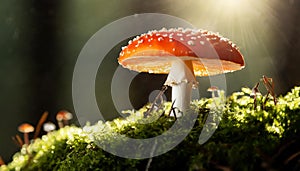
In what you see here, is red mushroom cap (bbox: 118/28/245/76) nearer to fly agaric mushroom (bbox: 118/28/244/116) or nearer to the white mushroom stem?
fly agaric mushroom (bbox: 118/28/244/116)

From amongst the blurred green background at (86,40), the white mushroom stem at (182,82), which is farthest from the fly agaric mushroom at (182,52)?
the blurred green background at (86,40)

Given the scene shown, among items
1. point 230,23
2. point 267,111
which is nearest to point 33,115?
point 230,23

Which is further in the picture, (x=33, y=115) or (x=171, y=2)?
(x=171, y=2)

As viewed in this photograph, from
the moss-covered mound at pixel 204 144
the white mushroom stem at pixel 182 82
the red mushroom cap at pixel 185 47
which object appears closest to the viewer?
the moss-covered mound at pixel 204 144

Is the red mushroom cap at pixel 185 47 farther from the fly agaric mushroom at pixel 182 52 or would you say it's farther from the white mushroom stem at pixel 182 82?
the white mushroom stem at pixel 182 82

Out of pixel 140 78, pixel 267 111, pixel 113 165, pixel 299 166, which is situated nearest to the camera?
pixel 299 166

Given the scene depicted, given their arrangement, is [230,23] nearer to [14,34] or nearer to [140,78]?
[140,78]

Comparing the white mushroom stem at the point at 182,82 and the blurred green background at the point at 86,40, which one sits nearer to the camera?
the white mushroom stem at the point at 182,82

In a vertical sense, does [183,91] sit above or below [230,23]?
below
